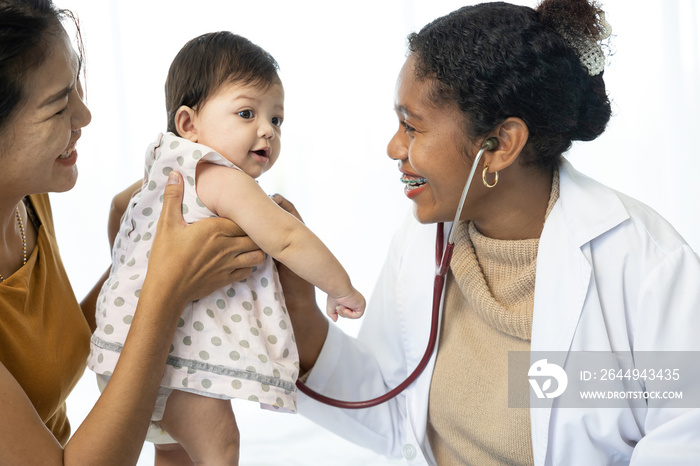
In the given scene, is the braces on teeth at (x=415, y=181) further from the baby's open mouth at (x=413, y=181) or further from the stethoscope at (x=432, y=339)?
the stethoscope at (x=432, y=339)

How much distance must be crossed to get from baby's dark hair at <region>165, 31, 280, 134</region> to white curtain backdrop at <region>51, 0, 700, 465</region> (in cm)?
147

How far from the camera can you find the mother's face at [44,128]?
1347 mm

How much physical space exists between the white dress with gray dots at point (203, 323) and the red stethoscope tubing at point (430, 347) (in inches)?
12.3

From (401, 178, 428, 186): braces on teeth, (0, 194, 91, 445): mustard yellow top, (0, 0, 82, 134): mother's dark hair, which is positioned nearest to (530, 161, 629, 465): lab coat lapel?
(401, 178, 428, 186): braces on teeth

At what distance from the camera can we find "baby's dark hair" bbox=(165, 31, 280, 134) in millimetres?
1512

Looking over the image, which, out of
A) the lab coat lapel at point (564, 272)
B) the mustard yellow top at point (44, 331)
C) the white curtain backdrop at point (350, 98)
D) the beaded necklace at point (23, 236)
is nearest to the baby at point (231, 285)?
the mustard yellow top at point (44, 331)

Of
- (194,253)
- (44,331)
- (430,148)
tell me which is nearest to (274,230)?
(194,253)

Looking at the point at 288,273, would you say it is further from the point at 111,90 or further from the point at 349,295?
the point at 111,90

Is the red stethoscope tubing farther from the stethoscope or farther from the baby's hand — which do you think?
the baby's hand

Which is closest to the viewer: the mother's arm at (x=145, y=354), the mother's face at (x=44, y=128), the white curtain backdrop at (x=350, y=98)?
the mother's arm at (x=145, y=354)

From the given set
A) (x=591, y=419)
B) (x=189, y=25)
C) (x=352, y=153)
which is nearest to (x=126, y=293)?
(x=591, y=419)

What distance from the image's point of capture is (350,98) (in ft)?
9.87

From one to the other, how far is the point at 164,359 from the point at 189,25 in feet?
6.73

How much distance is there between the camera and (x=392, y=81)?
9.75 feet
